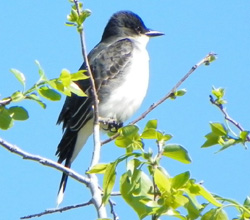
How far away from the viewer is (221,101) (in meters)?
3.16

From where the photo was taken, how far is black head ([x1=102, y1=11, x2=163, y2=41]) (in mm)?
8133

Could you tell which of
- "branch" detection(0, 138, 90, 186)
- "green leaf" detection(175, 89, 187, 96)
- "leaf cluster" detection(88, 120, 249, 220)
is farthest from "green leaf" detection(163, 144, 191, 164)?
"green leaf" detection(175, 89, 187, 96)

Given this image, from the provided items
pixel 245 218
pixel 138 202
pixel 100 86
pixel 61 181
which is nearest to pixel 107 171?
pixel 138 202

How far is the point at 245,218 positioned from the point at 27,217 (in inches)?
58.3

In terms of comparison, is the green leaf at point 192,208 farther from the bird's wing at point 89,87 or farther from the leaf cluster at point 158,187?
the bird's wing at point 89,87

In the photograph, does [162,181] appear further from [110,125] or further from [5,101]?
[110,125]

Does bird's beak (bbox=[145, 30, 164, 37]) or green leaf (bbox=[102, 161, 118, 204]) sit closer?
green leaf (bbox=[102, 161, 118, 204])

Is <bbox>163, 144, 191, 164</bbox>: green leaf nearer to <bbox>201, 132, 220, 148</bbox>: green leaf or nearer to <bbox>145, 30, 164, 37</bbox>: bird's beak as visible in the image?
<bbox>201, 132, 220, 148</bbox>: green leaf

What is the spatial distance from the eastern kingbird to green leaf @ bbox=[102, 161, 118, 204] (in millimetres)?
4045

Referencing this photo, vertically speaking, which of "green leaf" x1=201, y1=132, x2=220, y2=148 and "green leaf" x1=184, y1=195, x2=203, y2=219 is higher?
"green leaf" x1=201, y1=132, x2=220, y2=148

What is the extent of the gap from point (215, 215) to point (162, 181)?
0.20 meters

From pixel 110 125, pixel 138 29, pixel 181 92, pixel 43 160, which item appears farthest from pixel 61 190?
pixel 43 160

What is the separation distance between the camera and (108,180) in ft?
7.38

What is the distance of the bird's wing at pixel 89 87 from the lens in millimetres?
6605
